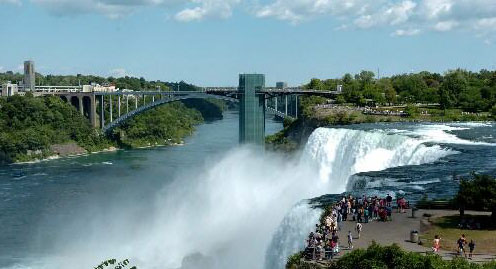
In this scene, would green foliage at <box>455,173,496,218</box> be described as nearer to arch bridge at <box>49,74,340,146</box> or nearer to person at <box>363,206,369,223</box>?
person at <box>363,206,369,223</box>

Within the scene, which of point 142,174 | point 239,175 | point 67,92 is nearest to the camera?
point 239,175

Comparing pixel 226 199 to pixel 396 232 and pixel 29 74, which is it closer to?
pixel 396 232

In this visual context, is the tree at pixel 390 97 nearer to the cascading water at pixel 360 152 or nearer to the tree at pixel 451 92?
the tree at pixel 451 92

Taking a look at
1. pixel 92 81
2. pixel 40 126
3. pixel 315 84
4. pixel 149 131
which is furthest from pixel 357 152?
pixel 92 81

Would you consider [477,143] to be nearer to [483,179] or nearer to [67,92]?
[483,179]

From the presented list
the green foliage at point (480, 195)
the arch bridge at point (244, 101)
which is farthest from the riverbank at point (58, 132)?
the green foliage at point (480, 195)

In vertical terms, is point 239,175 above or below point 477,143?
below

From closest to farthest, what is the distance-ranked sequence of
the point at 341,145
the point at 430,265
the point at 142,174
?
the point at 430,265 < the point at 341,145 < the point at 142,174

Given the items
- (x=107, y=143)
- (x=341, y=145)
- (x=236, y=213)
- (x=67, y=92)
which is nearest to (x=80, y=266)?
(x=236, y=213)
